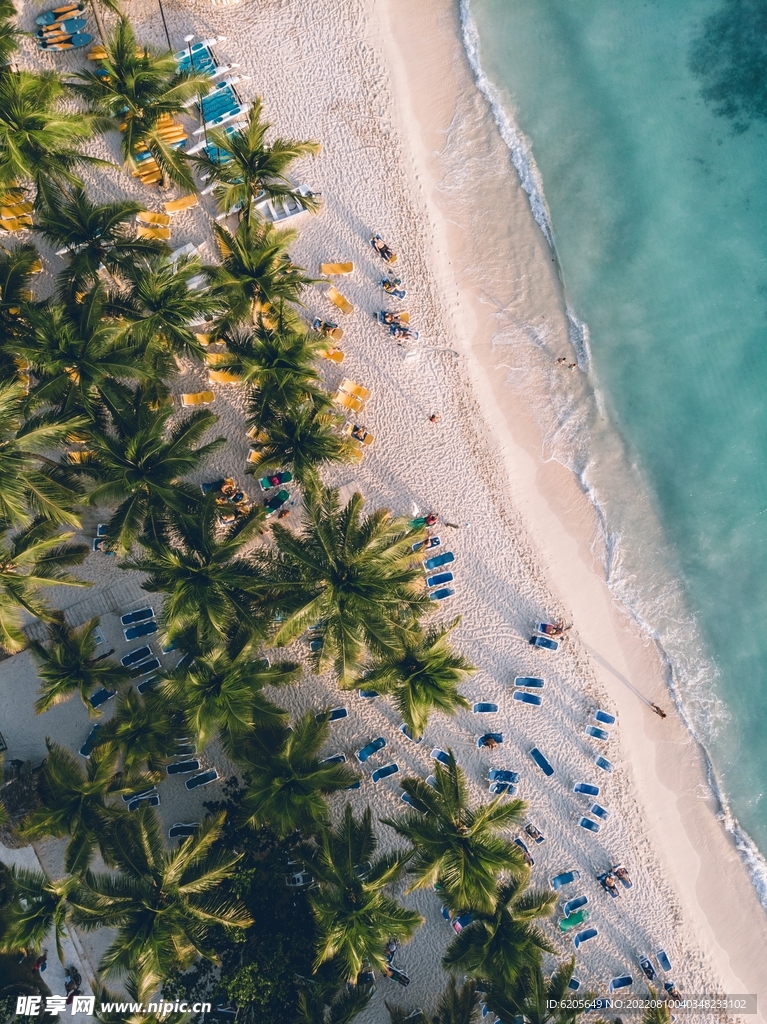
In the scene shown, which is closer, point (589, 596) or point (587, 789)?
point (587, 789)

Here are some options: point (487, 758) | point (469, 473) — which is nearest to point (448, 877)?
point (487, 758)

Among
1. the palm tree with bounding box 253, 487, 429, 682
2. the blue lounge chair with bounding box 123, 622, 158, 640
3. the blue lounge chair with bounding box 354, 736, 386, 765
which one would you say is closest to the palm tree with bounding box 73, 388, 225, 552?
the palm tree with bounding box 253, 487, 429, 682

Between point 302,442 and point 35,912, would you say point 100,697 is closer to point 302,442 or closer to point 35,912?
point 35,912

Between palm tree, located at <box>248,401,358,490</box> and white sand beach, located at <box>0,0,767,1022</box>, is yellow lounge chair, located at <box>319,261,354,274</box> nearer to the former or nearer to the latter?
white sand beach, located at <box>0,0,767,1022</box>

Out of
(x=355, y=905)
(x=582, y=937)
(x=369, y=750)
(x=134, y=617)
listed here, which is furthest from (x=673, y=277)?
(x=582, y=937)

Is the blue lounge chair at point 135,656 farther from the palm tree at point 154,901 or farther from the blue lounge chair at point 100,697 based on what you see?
the palm tree at point 154,901

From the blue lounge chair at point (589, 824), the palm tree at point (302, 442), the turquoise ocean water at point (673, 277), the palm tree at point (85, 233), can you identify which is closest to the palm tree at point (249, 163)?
the palm tree at point (85, 233)
